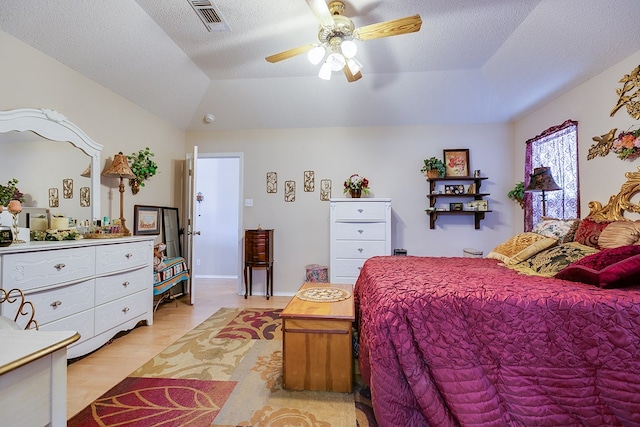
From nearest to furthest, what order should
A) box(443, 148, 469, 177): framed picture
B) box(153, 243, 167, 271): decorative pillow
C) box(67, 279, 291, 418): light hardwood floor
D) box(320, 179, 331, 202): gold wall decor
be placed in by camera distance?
box(67, 279, 291, 418): light hardwood floor
box(153, 243, 167, 271): decorative pillow
box(443, 148, 469, 177): framed picture
box(320, 179, 331, 202): gold wall decor

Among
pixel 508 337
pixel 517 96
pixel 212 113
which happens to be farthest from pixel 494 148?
pixel 212 113

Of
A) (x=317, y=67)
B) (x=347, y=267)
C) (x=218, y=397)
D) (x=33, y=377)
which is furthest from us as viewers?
(x=347, y=267)

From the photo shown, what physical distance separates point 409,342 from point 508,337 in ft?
1.38

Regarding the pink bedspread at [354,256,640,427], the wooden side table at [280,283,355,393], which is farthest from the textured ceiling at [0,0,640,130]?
the wooden side table at [280,283,355,393]

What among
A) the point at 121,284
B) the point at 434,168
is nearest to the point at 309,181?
the point at 434,168

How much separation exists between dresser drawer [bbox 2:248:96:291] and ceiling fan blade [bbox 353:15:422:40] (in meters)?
2.57

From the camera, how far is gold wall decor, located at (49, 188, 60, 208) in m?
2.27

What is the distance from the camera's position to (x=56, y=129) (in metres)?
2.31

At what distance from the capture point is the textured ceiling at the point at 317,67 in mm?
2215

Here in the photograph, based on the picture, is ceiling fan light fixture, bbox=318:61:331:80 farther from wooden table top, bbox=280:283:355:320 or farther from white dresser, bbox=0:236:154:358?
white dresser, bbox=0:236:154:358

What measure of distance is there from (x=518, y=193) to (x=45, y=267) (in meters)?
4.73

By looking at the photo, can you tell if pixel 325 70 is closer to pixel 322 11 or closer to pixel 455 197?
pixel 322 11

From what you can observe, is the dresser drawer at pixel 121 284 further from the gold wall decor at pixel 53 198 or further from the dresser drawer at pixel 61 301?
the gold wall decor at pixel 53 198

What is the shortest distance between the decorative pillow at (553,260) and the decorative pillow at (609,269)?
0.15 m
